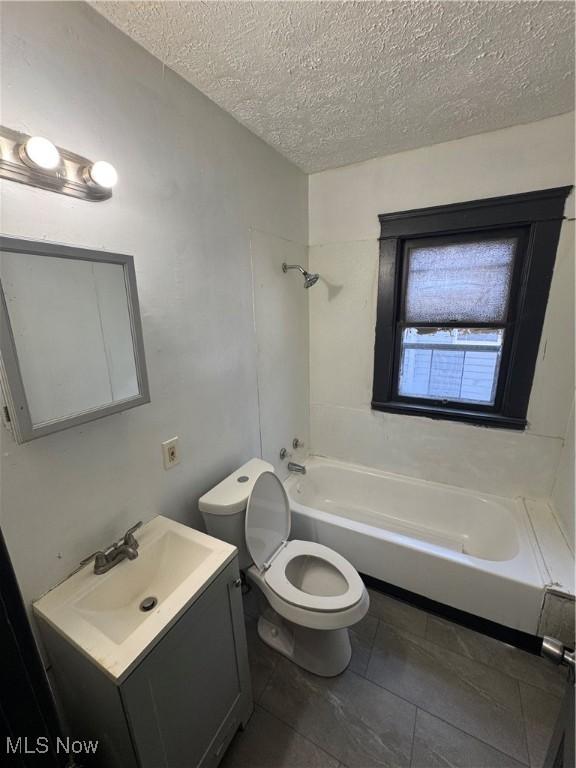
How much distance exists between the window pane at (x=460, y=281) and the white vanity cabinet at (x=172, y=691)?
Result: 5.96 ft

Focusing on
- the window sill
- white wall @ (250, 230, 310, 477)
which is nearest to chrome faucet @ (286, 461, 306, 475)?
white wall @ (250, 230, 310, 477)

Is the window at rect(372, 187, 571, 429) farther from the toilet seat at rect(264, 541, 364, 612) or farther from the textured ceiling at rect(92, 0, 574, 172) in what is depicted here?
the toilet seat at rect(264, 541, 364, 612)

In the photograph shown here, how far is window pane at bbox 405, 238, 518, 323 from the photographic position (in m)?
1.81

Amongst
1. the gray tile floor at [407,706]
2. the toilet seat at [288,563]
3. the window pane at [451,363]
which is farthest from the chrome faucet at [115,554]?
the window pane at [451,363]

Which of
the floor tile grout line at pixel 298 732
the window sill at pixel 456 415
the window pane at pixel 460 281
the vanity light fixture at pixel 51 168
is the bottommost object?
the floor tile grout line at pixel 298 732

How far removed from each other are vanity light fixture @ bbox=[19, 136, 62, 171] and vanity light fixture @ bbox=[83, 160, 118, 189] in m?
0.11

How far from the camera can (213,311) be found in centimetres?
147

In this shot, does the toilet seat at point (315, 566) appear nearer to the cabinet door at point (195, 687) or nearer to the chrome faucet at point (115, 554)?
the cabinet door at point (195, 687)

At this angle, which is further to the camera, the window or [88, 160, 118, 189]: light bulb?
the window

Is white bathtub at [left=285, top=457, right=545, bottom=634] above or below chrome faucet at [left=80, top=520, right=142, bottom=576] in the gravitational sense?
below

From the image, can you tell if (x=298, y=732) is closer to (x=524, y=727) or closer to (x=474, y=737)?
(x=474, y=737)

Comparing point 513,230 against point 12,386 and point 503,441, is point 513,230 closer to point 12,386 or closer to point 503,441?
point 503,441

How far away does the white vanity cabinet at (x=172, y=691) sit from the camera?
0.79m

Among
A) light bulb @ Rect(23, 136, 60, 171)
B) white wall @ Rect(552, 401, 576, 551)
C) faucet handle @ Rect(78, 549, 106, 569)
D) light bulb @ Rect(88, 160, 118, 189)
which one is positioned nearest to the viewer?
light bulb @ Rect(23, 136, 60, 171)
